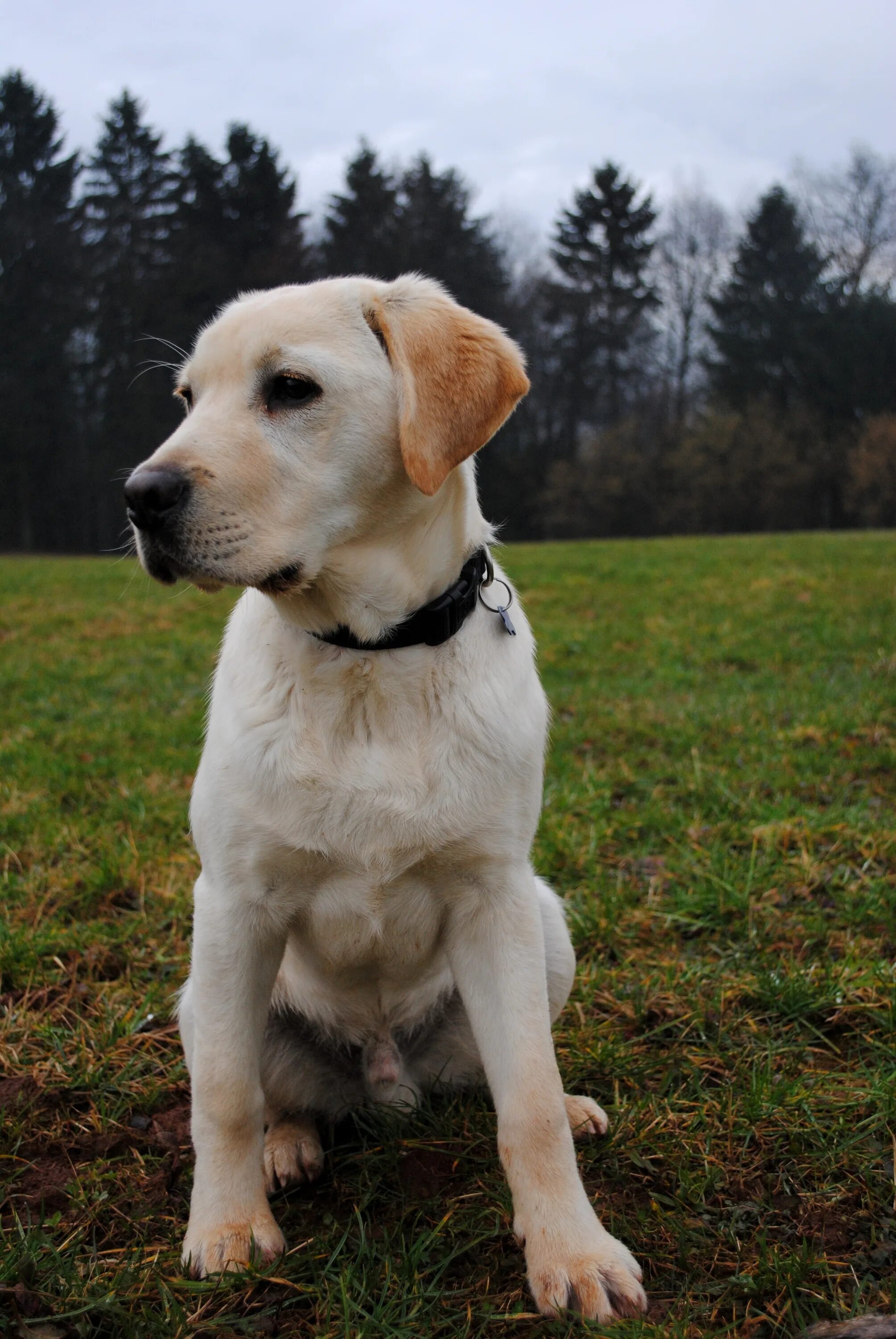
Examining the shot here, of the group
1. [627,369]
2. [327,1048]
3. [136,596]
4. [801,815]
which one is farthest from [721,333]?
[327,1048]

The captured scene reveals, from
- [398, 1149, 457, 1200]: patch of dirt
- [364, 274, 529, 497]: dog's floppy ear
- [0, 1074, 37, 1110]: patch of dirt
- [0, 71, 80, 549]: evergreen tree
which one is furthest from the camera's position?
[0, 71, 80, 549]: evergreen tree

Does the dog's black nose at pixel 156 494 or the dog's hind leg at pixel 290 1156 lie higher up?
the dog's black nose at pixel 156 494

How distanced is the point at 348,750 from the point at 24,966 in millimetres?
1620

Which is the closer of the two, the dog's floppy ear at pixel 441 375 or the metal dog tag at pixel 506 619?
the dog's floppy ear at pixel 441 375

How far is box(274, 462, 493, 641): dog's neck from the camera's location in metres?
2.18

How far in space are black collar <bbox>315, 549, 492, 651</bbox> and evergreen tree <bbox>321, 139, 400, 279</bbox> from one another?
3122 cm

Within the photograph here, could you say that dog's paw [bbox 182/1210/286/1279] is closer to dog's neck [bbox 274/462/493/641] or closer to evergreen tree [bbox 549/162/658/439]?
dog's neck [bbox 274/462/493/641]

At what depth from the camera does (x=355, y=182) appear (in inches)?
1280

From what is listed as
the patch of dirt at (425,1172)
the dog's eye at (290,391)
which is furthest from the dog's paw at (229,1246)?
the dog's eye at (290,391)

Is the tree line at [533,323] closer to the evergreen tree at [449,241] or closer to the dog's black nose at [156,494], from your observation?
the evergreen tree at [449,241]

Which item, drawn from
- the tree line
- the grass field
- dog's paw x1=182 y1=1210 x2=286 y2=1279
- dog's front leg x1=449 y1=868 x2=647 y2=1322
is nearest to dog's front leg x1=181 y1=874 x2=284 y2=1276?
dog's paw x1=182 y1=1210 x2=286 y2=1279

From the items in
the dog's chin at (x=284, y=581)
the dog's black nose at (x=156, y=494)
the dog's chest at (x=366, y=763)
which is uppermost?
the dog's black nose at (x=156, y=494)

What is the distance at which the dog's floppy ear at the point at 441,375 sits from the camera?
6.89 feet

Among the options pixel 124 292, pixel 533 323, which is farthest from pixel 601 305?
pixel 124 292
